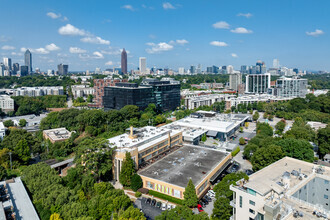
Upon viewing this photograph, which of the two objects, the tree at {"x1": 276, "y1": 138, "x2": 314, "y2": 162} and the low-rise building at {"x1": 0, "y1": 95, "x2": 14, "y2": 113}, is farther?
the low-rise building at {"x1": 0, "y1": 95, "x2": 14, "y2": 113}

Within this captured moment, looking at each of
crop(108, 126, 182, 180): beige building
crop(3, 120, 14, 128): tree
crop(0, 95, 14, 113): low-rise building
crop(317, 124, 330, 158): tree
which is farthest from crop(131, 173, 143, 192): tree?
crop(0, 95, 14, 113): low-rise building

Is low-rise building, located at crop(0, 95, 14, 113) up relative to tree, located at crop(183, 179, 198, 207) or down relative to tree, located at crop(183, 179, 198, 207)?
up

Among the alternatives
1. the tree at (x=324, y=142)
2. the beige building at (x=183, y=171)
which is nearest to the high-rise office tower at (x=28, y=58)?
the beige building at (x=183, y=171)

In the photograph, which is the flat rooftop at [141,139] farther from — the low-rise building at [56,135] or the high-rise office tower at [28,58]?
the high-rise office tower at [28,58]

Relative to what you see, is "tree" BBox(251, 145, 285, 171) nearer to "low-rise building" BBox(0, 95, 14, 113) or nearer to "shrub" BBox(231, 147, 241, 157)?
"shrub" BBox(231, 147, 241, 157)

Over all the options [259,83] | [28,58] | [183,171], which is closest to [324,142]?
[183,171]

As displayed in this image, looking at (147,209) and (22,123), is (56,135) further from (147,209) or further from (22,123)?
(147,209)
